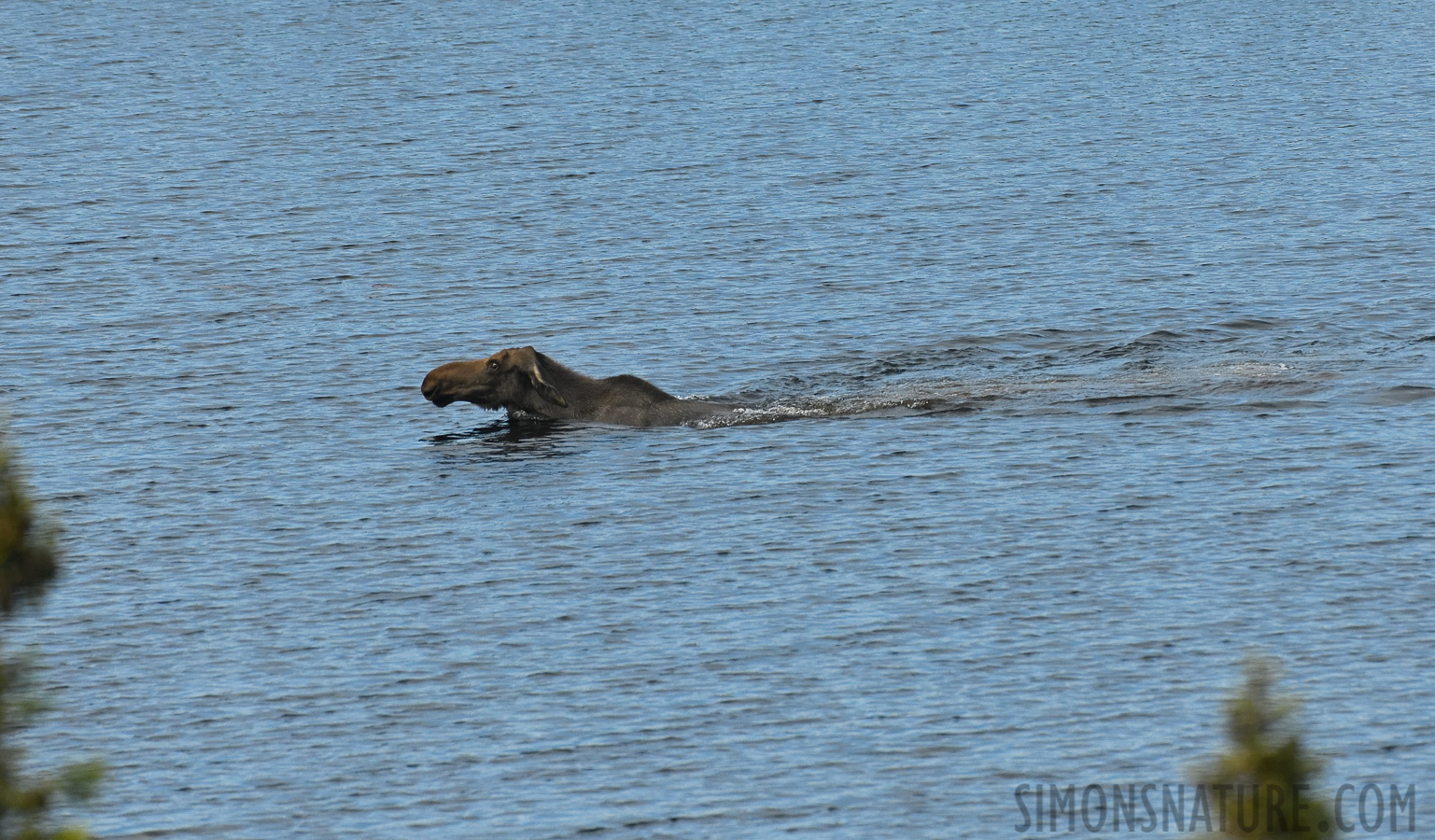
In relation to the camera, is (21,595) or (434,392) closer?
(21,595)

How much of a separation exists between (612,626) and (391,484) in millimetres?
7667

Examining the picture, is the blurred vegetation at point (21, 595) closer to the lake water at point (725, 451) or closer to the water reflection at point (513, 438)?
the lake water at point (725, 451)

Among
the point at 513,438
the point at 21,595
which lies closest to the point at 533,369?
the point at 513,438

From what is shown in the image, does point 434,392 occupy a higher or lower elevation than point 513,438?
higher

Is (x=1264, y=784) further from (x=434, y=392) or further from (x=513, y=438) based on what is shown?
(x=513, y=438)

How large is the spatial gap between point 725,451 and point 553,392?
313cm

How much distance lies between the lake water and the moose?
1.39 feet

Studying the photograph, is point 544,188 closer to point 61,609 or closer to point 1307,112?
point 1307,112

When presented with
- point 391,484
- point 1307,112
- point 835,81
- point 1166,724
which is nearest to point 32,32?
point 835,81

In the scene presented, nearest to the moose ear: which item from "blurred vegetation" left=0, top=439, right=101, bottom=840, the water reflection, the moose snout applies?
the water reflection

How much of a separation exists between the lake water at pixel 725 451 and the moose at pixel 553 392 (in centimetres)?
42

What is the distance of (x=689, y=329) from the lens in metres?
39.3

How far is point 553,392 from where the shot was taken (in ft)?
106

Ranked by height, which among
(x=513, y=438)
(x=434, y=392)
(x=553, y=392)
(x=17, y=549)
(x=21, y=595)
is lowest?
(x=513, y=438)
